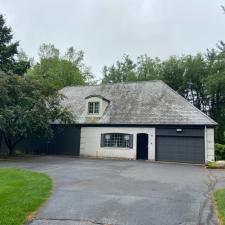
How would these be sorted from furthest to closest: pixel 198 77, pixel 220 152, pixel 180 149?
1. pixel 198 77
2. pixel 220 152
3. pixel 180 149

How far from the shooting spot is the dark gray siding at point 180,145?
19500mm

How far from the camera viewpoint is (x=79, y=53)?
45.2 m

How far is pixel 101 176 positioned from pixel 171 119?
9.44 meters

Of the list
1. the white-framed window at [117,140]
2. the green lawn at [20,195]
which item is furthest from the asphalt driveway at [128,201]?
the white-framed window at [117,140]

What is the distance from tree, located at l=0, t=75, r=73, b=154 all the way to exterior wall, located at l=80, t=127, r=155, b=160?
2.10 m

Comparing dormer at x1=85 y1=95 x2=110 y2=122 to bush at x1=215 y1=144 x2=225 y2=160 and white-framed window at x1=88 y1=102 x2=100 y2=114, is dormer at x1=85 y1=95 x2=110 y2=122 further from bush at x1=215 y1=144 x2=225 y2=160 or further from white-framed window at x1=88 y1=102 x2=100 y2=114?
bush at x1=215 y1=144 x2=225 y2=160

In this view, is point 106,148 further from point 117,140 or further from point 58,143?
point 58,143

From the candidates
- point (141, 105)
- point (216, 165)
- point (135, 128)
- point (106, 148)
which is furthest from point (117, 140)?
point (216, 165)

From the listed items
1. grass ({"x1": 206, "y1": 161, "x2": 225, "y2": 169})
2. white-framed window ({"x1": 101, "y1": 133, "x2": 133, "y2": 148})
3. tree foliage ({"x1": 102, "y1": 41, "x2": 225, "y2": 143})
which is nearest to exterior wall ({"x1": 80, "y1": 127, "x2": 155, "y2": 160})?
white-framed window ({"x1": 101, "y1": 133, "x2": 133, "y2": 148})

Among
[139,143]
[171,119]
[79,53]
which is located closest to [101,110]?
[139,143]

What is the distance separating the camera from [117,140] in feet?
72.2

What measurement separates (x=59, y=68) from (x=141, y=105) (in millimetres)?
21461

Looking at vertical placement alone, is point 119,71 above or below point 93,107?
above

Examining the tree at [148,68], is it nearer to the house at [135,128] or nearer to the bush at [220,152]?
the house at [135,128]
